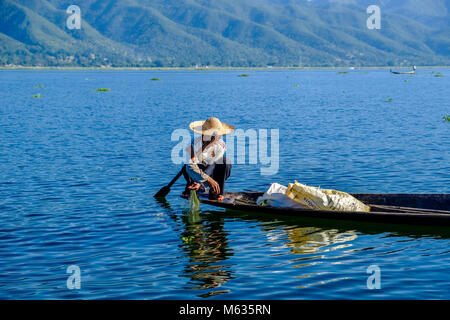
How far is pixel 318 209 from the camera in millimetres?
17109

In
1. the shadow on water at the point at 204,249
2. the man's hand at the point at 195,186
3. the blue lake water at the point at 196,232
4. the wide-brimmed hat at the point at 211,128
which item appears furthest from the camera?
the man's hand at the point at 195,186

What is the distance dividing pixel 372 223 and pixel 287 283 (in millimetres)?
5239

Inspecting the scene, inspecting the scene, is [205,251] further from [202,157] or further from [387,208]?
[387,208]

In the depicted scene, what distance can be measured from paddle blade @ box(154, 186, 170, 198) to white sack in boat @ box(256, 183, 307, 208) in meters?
3.92

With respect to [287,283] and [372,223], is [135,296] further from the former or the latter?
[372,223]

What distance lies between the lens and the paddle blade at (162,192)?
69.4 feet

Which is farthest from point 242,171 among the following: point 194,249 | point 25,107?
point 25,107

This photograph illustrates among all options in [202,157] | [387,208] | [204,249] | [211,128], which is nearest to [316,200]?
[387,208]

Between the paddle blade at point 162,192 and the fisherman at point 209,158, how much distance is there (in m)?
3.07

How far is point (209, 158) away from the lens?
58.3 ft

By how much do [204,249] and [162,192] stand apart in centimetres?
607

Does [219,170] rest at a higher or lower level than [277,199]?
higher

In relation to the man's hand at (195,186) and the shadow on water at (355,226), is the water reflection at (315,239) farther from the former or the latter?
the man's hand at (195,186)

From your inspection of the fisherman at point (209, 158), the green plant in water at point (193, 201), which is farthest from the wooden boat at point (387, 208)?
the fisherman at point (209, 158)
